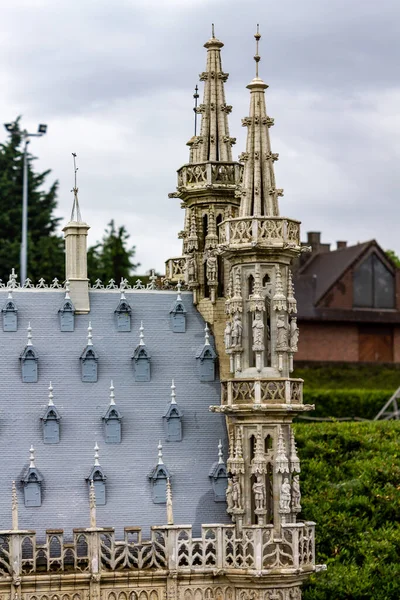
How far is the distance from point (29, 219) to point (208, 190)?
56.7m

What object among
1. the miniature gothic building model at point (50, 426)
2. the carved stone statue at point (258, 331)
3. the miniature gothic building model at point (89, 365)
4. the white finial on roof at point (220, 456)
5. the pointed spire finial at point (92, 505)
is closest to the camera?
the pointed spire finial at point (92, 505)

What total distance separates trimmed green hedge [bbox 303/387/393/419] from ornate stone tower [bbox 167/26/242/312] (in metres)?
34.8

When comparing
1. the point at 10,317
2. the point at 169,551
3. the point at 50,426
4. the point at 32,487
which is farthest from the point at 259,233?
the point at 32,487

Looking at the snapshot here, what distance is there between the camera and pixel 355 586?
7000cm

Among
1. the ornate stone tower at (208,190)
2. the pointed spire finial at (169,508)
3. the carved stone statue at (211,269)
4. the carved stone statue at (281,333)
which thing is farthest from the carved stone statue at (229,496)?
the carved stone statue at (211,269)

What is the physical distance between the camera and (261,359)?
2232 inches

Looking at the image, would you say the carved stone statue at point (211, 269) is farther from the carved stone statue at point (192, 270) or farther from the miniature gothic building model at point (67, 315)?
the miniature gothic building model at point (67, 315)

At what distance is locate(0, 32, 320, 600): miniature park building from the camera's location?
5544cm

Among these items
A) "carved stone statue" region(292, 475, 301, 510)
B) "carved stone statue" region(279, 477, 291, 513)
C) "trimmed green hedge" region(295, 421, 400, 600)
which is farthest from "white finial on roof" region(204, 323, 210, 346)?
"trimmed green hedge" region(295, 421, 400, 600)

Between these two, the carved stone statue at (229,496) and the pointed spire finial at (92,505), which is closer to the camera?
the pointed spire finial at (92,505)

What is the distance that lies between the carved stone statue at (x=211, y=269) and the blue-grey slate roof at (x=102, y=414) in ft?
4.41

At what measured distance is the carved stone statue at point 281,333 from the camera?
56625mm

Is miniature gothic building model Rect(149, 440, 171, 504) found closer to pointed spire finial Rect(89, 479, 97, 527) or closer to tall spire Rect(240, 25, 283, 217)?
pointed spire finial Rect(89, 479, 97, 527)

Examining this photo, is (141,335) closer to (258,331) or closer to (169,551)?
(258,331)
